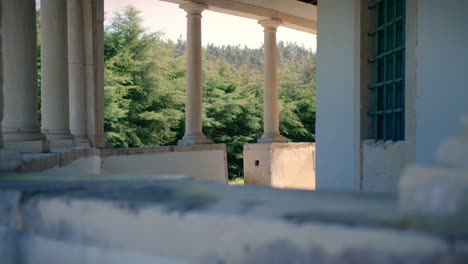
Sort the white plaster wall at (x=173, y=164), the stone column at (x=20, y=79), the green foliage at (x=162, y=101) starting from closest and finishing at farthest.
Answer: the stone column at (x=20, y=79) → the white plaster wall at (x=173, y=164) → the green foliage at (x=162, y=101)

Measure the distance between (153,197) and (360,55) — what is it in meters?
26.8

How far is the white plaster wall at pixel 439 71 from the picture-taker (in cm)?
2005

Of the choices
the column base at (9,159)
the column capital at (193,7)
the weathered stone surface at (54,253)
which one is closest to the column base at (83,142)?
the column capital at (193,7)

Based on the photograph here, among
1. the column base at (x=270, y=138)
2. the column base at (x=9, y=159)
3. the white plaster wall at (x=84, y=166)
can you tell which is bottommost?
the white plaster wall at (x=84, y=166)

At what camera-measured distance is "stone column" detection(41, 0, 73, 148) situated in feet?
143

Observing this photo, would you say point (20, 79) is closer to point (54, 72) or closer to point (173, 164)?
point (54, 72)

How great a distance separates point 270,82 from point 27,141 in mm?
51151

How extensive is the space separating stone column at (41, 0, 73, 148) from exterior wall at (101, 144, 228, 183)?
7.63m

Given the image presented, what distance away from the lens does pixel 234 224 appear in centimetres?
650

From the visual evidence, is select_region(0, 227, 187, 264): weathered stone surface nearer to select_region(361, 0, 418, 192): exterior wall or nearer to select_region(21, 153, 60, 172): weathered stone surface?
select_region(21, 153, 60, 172): weathered stone surface

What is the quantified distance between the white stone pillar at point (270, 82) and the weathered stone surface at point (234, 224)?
2684 inches

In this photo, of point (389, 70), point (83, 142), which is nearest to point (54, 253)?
point (389, 70)

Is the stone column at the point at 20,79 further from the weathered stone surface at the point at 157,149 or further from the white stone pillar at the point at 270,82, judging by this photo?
the white stone pillar at the point at 270,82

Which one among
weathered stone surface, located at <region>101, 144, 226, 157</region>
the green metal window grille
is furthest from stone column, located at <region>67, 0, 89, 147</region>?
the green metal window grille
